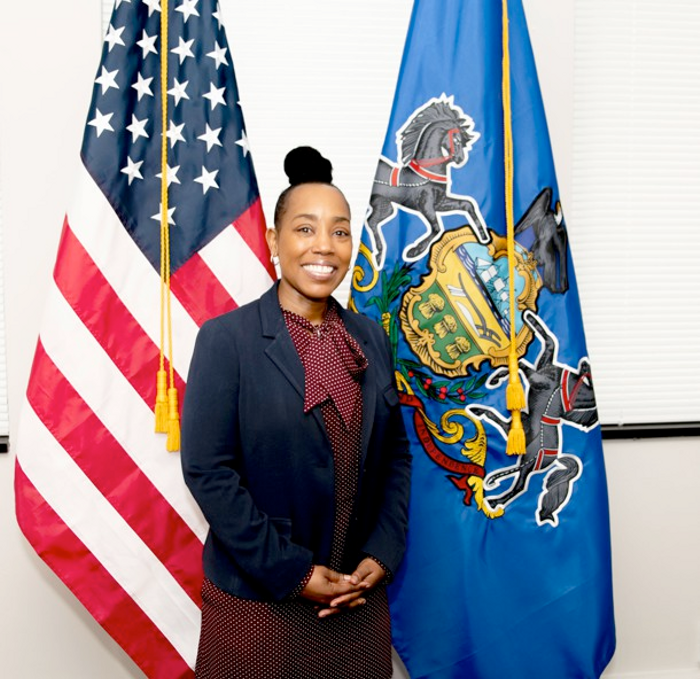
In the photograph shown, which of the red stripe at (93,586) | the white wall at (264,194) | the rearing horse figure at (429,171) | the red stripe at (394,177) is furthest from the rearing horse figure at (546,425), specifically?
the red stripe at (93,586)

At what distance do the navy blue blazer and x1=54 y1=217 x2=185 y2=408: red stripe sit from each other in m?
0.36

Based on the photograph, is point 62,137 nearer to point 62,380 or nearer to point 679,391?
point 62,380

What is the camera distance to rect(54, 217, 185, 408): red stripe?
1.43 meters

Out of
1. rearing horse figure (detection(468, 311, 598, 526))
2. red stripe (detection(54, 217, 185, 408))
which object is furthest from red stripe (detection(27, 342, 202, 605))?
rearing horse figure (detection(468, 311, 598, 526))

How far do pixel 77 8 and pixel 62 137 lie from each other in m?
0.30

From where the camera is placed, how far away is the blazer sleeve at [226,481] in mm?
1110

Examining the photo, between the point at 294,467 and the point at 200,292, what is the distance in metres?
0.52

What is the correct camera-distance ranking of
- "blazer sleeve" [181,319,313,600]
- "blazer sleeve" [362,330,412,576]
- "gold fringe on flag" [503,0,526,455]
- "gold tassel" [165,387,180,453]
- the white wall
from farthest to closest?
the white wall → "gold fringe on flag" [503,0,526,455] → "gold tassel" [165,387,180,453] → "blazer sleeve" [362,330,412,576] → "blazer sleeve" [181,319,313,600]

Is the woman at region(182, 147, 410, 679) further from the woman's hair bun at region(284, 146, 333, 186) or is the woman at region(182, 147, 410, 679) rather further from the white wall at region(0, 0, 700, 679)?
the white wall at region(0, 0, 700, 679)

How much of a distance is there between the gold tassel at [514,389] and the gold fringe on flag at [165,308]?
0.68 meters

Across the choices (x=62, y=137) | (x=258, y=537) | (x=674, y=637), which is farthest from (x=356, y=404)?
(x=674, y=637)

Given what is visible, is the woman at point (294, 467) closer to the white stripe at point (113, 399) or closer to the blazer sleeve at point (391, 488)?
the blazer sleeve at point (391, 488)

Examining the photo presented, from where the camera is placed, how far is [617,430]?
2021 millimetres

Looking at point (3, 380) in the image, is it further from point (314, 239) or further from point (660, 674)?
point (660, 674)
